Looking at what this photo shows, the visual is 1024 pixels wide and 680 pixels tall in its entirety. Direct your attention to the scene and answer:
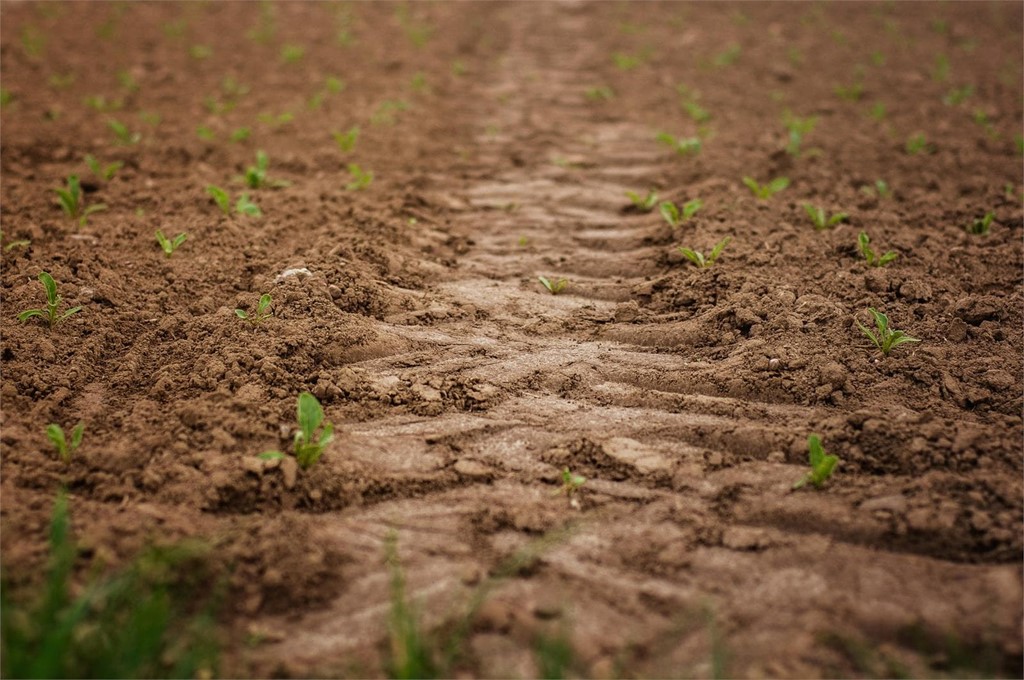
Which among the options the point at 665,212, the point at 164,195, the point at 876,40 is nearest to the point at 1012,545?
the point at 665,212

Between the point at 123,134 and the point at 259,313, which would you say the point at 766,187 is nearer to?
the point at 259,313

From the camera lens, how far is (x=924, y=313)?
3109 millimetres

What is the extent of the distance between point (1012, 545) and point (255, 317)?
9.17ft

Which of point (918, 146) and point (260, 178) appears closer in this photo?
point (260, 178)

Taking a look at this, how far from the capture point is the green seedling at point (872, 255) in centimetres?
345

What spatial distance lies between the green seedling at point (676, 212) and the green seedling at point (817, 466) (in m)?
1.94

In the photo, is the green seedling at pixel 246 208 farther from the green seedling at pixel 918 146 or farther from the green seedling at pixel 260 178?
the green seedling at pixel 918 146

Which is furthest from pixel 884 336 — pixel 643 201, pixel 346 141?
pixel 346 141

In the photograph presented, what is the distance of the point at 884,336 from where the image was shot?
2.82m

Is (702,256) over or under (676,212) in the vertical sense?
under

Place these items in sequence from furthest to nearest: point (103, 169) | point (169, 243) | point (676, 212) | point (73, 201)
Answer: point (103, 169) < point (676, 212) < point (73, 201) < point (169, 243)

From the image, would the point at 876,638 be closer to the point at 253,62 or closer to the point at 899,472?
the point at 899,472

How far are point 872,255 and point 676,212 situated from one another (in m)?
1.03

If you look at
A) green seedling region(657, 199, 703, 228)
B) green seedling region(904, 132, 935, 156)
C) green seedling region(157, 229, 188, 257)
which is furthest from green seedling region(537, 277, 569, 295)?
green seedling region(904, 132, 935, 156)
